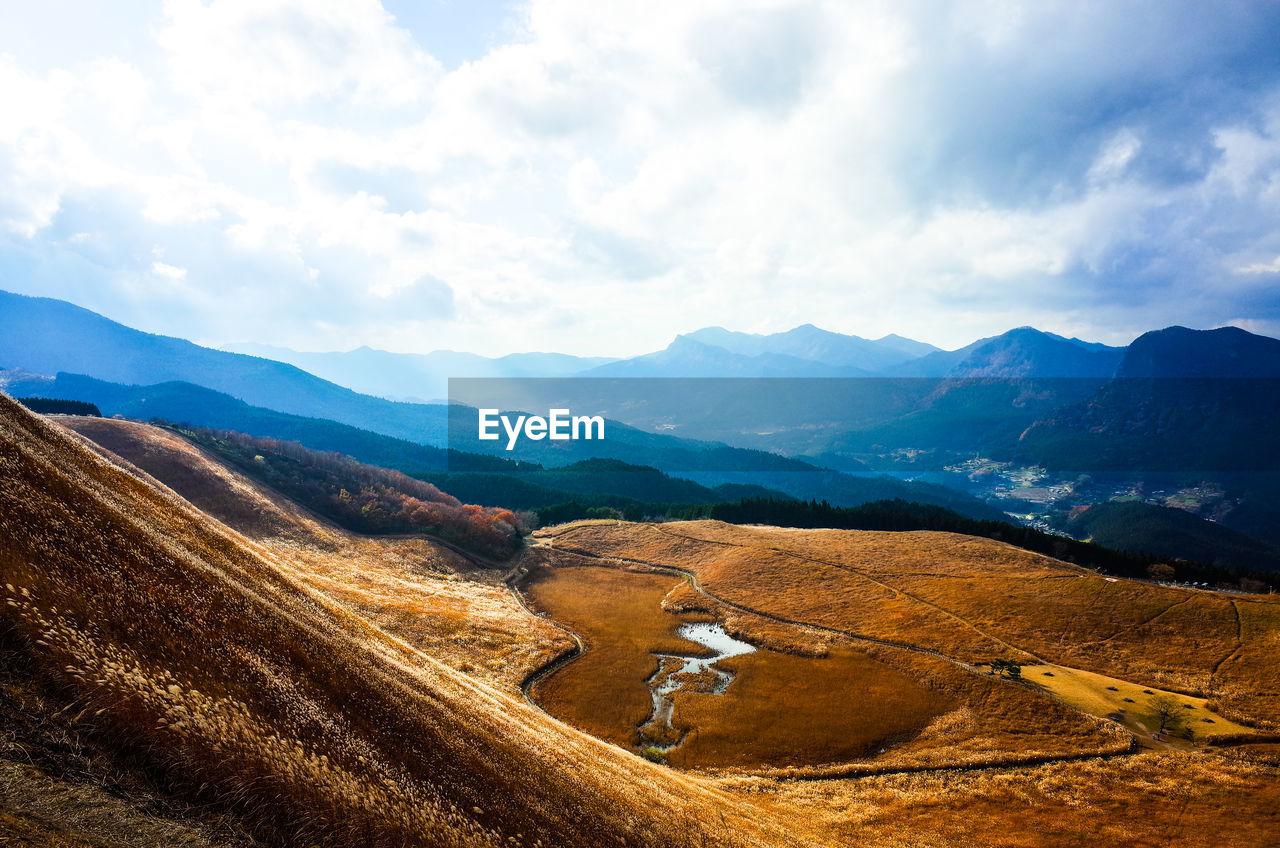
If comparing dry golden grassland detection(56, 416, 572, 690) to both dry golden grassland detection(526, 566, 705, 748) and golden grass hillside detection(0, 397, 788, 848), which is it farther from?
golden grass hillside detection(0, 397, 788, 848)

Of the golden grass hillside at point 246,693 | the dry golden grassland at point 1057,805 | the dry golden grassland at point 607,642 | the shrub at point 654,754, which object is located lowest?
the dry golden grassland at point 607,642

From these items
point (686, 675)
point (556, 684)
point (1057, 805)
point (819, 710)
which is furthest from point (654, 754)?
point (1057, 805)

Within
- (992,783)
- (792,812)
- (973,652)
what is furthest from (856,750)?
(973,652)

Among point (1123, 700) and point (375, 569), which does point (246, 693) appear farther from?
point (375, 569)

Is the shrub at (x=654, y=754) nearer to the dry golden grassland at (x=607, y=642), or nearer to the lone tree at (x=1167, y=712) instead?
the dry golden grassland at (x=607, y=642)

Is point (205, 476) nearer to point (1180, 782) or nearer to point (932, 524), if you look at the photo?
point (1180, 782)

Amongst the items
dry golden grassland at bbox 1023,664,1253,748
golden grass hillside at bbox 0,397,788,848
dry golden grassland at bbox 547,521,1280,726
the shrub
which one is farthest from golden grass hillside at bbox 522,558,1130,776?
golden grass hillside at bbox 0,397,788,848

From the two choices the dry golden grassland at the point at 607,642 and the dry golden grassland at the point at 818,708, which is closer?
the dry golden grassland at the point at 818,708

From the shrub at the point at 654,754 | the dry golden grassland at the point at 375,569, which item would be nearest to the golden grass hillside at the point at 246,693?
the shrub at the point at 654,754
